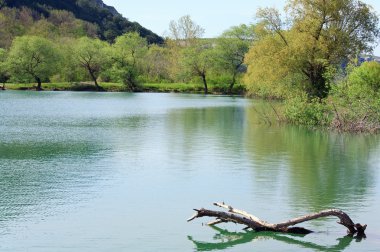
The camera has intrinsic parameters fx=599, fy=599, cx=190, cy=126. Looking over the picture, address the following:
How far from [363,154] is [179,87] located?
8080 cm

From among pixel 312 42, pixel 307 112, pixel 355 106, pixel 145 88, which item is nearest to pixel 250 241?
pixel 355 106

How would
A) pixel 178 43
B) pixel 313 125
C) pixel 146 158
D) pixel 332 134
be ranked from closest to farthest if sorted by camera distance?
pixel 146 158 < pixel 332 134 < pixel 313 125 < pixel 178 43

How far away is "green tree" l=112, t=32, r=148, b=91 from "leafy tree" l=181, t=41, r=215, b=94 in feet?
27.9

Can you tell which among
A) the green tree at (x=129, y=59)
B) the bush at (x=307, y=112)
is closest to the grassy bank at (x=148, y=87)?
the green tree at (x=129, y=59)

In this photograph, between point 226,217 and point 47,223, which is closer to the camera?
point 226,217

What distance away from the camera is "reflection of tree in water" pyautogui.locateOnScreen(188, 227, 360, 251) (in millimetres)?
11883

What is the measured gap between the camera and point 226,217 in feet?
40.7

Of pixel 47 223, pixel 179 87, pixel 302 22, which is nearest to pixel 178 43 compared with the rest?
pixel 179 87

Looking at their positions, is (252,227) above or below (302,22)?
below

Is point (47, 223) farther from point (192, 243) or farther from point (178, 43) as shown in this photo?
point (178, 43)

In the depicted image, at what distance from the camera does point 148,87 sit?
344ft

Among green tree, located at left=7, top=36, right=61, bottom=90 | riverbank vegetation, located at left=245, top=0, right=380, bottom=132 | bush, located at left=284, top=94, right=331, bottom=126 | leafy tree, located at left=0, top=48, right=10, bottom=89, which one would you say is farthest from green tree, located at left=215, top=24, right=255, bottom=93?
bush, located at left=284, top=94, right=331, bottom=126

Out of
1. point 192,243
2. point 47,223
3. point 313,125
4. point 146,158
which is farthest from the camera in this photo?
point 313,125

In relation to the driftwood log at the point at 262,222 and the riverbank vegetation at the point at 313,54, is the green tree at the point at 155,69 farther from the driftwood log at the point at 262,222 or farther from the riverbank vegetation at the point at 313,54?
the driftwood log at the point at 262,222
